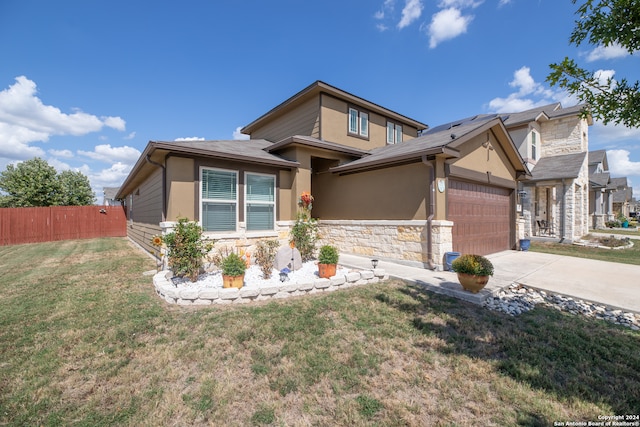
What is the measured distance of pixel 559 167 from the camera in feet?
47.8

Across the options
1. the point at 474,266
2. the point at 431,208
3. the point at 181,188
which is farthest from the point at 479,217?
the point at 181,188

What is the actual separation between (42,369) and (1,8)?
988cm

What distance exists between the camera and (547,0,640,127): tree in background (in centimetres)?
270

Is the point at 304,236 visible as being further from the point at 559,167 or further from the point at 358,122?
the point at 559,167

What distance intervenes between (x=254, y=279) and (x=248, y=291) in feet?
3.18

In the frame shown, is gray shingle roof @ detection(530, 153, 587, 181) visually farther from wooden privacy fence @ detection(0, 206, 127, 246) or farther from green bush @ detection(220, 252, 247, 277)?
wooden privacy fence @ detection(0, 206, 127, 246)

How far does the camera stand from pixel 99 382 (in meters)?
2.73

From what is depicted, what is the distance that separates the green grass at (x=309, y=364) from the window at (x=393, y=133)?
32.4 feet

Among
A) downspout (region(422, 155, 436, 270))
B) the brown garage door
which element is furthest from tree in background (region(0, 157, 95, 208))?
the brown garage door

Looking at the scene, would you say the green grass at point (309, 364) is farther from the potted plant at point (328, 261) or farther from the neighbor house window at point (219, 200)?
the neighbor house window at point (219, 200)

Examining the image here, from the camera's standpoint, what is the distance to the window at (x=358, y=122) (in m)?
11.6

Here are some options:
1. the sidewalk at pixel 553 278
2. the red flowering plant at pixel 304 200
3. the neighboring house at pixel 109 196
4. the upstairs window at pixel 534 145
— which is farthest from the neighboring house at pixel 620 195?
the neighboring house at pixel 109 196

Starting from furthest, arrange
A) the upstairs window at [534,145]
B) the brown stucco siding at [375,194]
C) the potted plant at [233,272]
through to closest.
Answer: the upstairs window at [534,145] → the brown stucco siding at [375,194] → the potted plant at [233,272]

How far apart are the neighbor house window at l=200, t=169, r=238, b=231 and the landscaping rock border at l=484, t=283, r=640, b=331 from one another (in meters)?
6.69
